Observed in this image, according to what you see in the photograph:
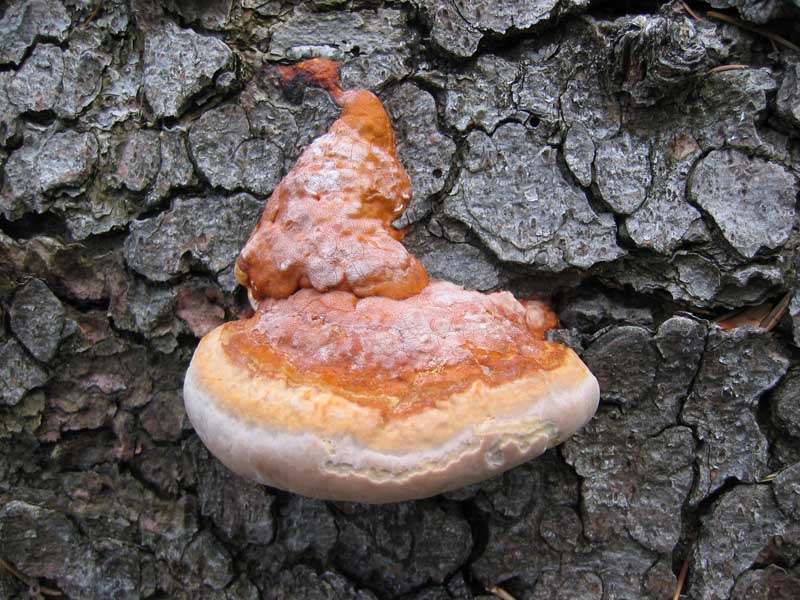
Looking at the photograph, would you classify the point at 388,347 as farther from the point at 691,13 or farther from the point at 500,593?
the point at 691,13

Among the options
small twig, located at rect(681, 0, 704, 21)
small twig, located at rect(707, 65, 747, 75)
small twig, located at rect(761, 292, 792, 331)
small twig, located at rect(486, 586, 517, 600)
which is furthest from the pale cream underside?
small twig, located at rect(681, 0, 704, 21)

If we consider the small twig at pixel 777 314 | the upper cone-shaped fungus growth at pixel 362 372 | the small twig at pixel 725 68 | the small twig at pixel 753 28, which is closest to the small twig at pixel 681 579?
the small twig at pixel 777 314

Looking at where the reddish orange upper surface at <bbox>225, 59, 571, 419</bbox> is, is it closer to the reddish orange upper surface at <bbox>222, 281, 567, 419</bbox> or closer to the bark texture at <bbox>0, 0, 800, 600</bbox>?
the reddish orange upper surface at <bbox>222, 281, 567, 419</bbox>

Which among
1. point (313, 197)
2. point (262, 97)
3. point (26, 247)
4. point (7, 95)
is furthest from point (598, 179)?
point (7, 95)

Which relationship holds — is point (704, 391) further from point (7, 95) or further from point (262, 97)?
point (7, 95)

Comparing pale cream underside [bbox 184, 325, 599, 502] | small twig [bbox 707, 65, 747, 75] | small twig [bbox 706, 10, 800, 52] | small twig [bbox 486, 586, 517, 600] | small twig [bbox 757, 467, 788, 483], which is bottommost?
small twig [bbox 486, 586, 517, 600]

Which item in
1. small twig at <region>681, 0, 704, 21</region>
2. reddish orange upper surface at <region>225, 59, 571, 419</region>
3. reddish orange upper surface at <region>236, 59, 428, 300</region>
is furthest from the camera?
small twig at <region>681, 0, 704, 21</region>

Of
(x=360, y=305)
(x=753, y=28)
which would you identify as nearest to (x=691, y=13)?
(x=753, y=28)
